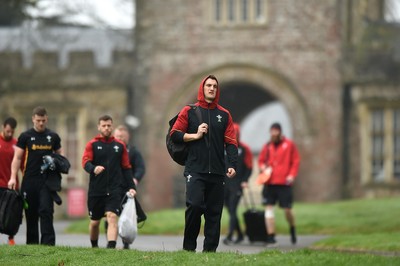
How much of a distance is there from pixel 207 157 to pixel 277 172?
657 centimetres

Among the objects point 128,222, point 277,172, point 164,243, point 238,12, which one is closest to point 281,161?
point 277,172

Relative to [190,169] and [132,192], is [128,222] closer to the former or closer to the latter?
[132,192]

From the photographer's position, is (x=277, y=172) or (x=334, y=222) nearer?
(x=277, y=172)

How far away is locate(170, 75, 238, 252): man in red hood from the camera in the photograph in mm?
13133

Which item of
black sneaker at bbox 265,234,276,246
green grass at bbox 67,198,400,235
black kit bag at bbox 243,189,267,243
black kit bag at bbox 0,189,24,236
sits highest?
black kit bag at bbox 0,189,24,236

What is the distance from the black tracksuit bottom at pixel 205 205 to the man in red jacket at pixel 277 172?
6245mm

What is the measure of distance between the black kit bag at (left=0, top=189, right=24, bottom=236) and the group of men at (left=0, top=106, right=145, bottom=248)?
109mm

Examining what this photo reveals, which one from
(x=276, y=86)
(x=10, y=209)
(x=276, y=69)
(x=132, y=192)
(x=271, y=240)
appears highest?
(x=276, y=69)

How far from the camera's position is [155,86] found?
113ft

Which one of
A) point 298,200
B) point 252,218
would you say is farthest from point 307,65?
point 252,218

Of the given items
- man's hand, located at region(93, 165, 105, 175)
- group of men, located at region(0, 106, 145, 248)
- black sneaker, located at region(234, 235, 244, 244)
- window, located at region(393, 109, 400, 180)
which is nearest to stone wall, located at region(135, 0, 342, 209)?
window, located at region(393, 109, 400, 180)

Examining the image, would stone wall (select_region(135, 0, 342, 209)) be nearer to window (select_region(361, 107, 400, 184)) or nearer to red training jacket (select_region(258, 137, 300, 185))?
window (select_region(361, 107, 400, 184))

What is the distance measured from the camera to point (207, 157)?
13.2 metres

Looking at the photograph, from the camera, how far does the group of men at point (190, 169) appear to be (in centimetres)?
1318
